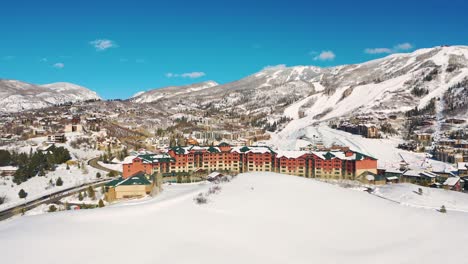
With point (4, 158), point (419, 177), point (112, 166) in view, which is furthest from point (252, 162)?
point (4, 158)

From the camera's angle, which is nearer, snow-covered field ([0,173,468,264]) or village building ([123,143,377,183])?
snow-covered field ([0,173,468,264])

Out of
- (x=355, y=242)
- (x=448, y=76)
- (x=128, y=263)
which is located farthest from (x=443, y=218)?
(x=448, y=76)

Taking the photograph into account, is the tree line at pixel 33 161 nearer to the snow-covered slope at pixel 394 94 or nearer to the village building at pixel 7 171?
the village building at pixel 7 171

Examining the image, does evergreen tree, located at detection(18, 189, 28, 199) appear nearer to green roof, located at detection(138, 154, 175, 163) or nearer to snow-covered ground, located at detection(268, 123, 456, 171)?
green roof, located at detection(138, 154, 175, 163)

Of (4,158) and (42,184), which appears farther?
(4,158)

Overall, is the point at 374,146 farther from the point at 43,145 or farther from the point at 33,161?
the point at 43,145

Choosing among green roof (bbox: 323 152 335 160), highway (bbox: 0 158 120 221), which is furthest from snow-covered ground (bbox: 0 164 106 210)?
green roof (bbox: 323 152 335 160)
